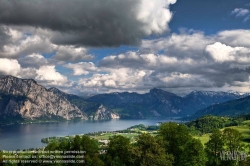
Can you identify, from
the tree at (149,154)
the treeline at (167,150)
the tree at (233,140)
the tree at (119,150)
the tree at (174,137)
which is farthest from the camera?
the tree at (174,137)

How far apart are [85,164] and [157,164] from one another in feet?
64.3

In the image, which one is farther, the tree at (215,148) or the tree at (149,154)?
the tree at (215,148)

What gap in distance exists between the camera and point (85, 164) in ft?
201

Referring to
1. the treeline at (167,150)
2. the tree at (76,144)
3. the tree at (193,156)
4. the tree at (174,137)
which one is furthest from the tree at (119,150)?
the tree at (193,156)

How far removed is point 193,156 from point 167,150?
924 centimetres

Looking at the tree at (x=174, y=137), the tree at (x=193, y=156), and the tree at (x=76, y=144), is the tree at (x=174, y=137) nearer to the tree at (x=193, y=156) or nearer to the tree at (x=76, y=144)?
the tree at (x=193, y=156)

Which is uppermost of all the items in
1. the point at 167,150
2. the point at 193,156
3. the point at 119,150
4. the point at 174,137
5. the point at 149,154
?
the point at 174,137

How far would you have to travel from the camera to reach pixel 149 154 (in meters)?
52.0

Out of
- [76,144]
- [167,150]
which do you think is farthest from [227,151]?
[76,144]

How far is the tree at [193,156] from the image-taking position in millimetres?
54566

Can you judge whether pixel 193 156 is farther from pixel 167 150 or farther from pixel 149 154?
pixel 149 154

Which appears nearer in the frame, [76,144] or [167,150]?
[167,150]

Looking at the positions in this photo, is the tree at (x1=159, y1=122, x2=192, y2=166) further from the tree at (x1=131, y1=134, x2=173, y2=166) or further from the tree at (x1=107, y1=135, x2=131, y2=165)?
the tree at (x1=107, y1=135, x2=131, y2=165)

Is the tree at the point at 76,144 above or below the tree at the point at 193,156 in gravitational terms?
above
